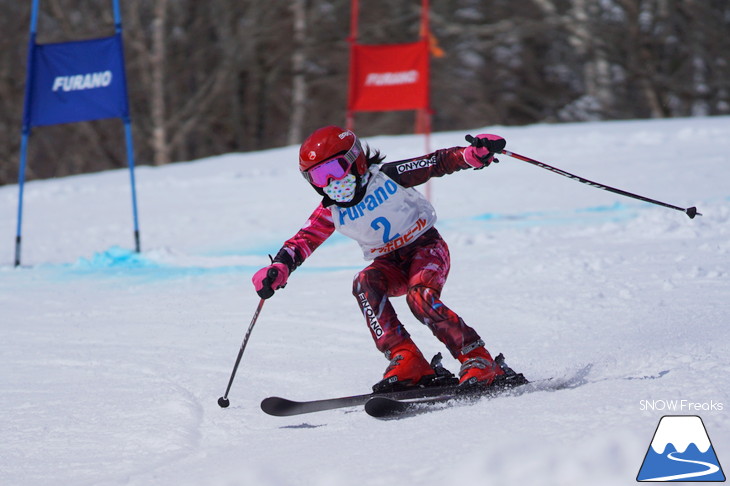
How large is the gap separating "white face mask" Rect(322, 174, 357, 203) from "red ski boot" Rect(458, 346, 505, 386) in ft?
2.84

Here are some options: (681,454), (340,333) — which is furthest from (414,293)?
(340,333)

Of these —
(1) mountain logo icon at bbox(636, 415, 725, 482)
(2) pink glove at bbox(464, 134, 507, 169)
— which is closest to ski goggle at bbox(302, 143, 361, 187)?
(2) pink glove at bbox(464, 134, 507, 169)

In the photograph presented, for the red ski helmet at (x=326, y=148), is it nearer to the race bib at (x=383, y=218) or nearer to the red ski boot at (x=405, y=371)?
the race bib at (x=383, y=218)

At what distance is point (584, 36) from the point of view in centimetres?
1823

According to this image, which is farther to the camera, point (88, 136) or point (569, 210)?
point (88, 136)

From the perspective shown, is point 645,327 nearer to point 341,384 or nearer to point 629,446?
point 341,384

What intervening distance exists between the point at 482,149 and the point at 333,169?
0.67 metres

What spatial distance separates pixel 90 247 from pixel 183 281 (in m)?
2.40

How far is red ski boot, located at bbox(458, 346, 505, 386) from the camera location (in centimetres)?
381

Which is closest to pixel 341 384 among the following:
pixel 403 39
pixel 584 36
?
pixel 584 36

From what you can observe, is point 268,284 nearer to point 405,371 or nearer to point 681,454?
point 405,371

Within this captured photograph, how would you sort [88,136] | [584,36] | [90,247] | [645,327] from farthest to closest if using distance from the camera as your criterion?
[88,136] → [584,36] → [90,247] → [645,327]

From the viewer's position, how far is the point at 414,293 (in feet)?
12.8

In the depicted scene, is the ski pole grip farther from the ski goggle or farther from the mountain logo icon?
the mountain logo icon
